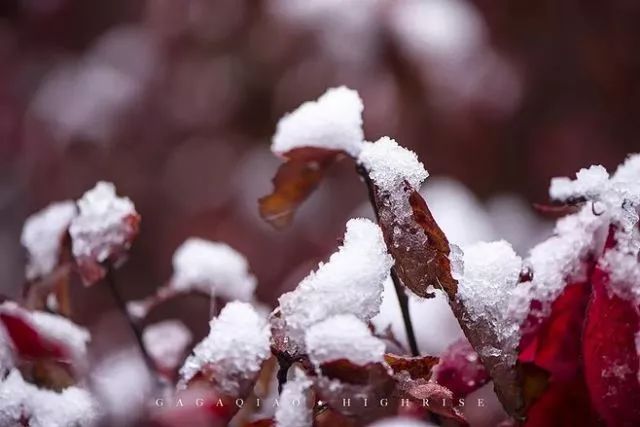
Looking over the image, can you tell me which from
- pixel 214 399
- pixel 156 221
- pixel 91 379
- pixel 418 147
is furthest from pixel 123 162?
pixel 214 399

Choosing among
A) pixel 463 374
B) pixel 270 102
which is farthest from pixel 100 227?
pixel 270 102

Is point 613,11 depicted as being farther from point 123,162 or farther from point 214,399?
point 214,399

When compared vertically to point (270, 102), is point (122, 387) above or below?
below

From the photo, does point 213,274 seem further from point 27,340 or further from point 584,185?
point 584,185

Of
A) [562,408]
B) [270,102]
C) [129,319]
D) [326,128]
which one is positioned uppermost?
[270,102]

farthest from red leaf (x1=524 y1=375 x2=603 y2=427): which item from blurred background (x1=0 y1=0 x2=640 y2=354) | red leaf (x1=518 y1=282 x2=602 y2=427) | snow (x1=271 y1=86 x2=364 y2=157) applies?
blurred background (x1=0 y1=0 x2=640 y2=354)

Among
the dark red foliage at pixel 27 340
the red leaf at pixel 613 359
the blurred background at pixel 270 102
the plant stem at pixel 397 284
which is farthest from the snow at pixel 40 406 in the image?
the blurred background at pixel 270 102
